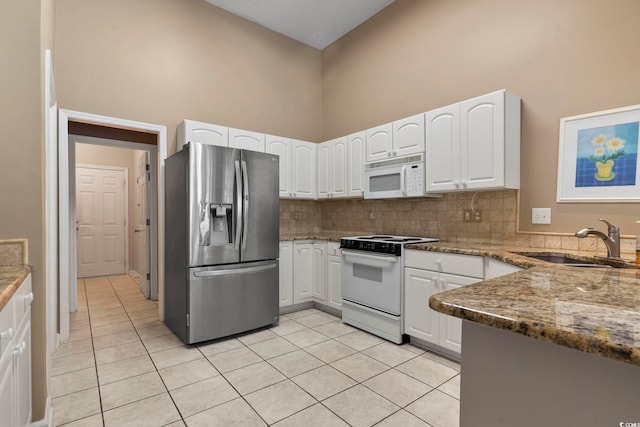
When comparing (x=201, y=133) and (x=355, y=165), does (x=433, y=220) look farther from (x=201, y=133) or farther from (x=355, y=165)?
(x=201, y=133)

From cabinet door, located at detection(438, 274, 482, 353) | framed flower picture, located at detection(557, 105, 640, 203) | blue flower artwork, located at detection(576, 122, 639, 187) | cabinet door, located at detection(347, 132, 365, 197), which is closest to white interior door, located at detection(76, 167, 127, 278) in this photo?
cabinet door, located at detection(347, 132, 365, 197)

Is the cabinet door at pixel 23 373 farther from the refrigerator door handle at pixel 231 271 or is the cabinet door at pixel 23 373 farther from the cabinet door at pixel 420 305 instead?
the cabinet door at pixel 420 305

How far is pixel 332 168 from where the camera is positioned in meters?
4.07

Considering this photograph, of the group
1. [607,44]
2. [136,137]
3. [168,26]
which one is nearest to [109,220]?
[136,137]

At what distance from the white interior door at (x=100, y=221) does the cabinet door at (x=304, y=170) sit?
156 inches

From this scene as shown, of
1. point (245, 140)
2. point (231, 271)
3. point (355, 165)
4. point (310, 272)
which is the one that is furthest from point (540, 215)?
point (245, 140)

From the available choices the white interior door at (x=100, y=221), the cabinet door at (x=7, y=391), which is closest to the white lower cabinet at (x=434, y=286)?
the cabinet door at (x=7, y=391)

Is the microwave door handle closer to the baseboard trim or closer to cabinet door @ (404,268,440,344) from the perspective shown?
cabinet door @ (404,268,440,344)

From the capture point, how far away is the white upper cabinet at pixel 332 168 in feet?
12.8

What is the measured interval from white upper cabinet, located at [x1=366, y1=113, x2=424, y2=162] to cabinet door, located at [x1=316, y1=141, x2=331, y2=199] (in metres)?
0.68

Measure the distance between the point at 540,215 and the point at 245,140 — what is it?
9.72 feet

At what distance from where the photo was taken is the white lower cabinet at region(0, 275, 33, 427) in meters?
1.08

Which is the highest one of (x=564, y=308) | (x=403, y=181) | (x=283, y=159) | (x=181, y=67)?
(x=181, y=67)

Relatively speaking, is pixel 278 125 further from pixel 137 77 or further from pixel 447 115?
pixel 447 115
